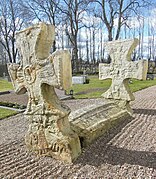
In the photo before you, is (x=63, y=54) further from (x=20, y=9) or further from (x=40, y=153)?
(x=20, y=9)

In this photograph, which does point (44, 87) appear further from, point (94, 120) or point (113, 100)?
point (113, 100)

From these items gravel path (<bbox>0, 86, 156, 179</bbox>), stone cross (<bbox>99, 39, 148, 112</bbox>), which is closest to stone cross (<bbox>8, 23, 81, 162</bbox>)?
gravel path (<bbox>0, 86, 156, 179</bbox>)

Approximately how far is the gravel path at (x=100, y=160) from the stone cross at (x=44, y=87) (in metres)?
0.21

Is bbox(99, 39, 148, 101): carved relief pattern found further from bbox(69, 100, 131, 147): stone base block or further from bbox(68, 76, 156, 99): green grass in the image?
bbox(68, 76, 156, 99): green grass

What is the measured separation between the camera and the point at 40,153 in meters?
3.74

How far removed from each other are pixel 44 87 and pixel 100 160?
4.95 ft

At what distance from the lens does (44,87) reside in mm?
3504

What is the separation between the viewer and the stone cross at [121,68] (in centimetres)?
584

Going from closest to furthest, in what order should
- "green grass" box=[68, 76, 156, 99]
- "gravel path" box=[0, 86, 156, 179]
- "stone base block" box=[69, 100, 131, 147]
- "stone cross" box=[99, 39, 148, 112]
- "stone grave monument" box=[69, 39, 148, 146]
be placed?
1. "gravel path" box=[0, 86, 156, 179]
2. "stone base block" box=[69, 100, 131, 147]
3. "stone grave monument" box=[69, 39, 148, 146]
4. "stone cross" box=[99, 39, 148, 112]
5. "green grass" box=[68, 76, 156, 99]

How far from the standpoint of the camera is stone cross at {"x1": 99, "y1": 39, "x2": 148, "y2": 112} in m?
5.84

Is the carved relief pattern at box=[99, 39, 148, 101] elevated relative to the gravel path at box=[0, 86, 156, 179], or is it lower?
elevated

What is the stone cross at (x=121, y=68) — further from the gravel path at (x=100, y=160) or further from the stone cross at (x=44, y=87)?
the stone cross at (x=44, y=87)

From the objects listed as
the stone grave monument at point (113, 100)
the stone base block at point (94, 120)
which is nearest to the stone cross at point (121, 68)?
the stone grave monument at point (113, 100)

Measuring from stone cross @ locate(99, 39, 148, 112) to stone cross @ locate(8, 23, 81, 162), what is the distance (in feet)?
9.67
